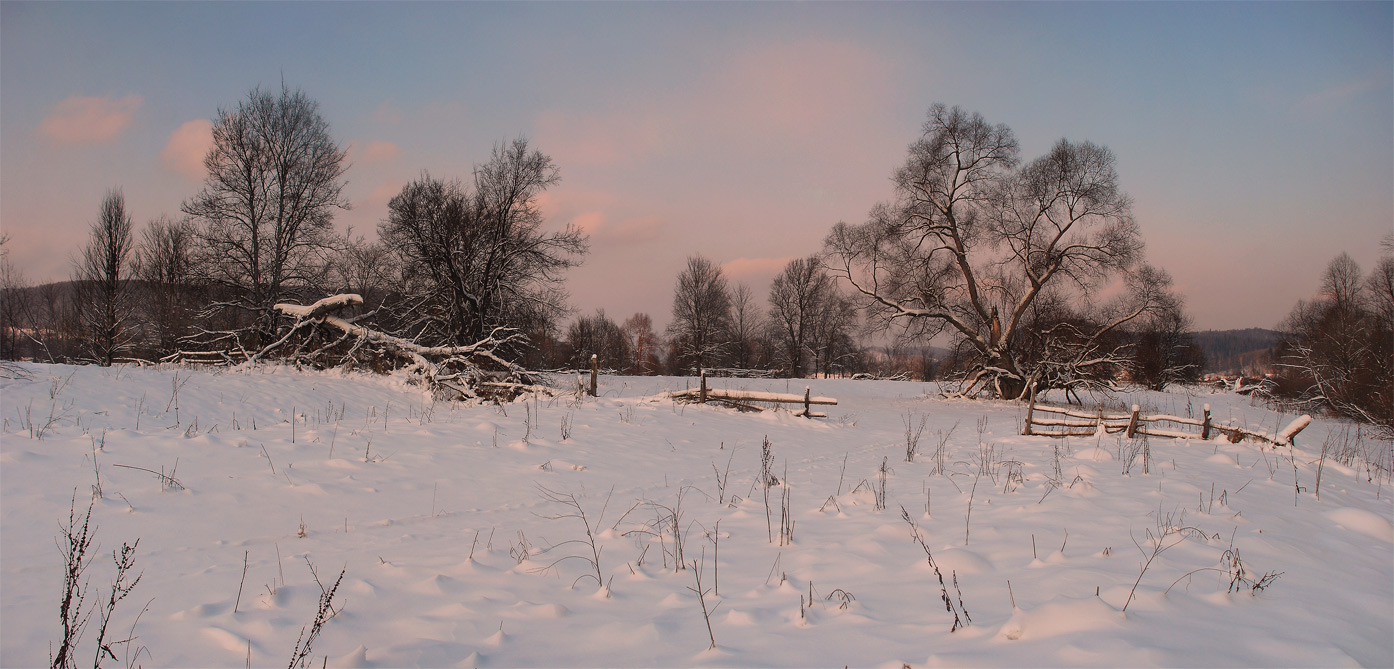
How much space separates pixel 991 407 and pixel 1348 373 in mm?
16602

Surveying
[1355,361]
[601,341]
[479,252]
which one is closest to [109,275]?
[479,252]

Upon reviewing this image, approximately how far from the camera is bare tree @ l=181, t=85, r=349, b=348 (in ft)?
63.1

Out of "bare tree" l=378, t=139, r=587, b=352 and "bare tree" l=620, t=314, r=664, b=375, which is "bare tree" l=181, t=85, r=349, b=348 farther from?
"bare tree" l=620, t=314, r=664, b=375

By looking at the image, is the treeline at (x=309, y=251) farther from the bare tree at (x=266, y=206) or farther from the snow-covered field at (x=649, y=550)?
the snow-covered field at (x=649, y=550)

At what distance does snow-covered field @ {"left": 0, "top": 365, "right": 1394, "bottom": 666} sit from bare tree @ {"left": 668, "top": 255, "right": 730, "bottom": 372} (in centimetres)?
3233

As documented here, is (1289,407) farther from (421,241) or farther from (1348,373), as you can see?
(421,241)

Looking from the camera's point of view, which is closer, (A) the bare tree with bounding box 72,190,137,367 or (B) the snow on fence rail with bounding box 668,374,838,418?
(B) the snow on fence rail with bounding box 668,374,838,418

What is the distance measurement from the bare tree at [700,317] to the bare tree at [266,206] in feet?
80.7

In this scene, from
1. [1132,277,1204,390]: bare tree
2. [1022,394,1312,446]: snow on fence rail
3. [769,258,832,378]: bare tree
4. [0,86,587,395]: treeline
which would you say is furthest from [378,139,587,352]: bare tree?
[1132,277,1204,390]: bare tree

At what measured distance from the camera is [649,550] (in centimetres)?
452

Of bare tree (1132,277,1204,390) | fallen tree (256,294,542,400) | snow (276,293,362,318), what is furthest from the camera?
bare tree (1132,277,1204,390)

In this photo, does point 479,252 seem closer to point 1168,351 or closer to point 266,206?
point 266,206

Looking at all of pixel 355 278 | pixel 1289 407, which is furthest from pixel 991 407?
pixel 355 278

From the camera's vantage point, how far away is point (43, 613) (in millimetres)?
3012
